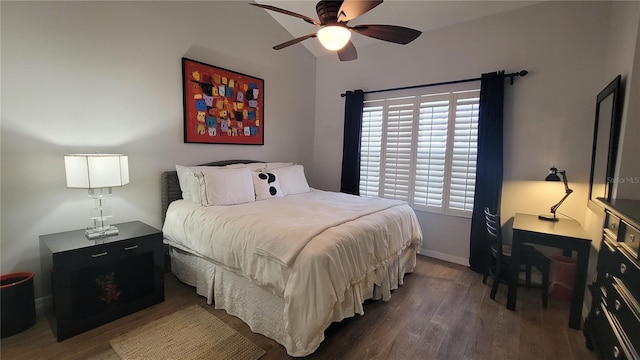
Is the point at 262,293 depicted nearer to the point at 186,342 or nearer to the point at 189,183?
the point at 186,342

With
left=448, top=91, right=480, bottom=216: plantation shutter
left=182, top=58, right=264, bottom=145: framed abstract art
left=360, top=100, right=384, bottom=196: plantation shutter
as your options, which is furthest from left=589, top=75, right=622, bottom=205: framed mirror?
left=182, top=58, right=264, bottom=145: framed abstract art

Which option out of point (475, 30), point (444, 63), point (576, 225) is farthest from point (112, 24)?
point (576, 225)

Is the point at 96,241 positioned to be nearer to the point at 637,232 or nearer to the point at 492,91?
the point at 637,232

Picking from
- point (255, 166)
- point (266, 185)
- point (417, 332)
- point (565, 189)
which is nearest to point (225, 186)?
point (266, 185)

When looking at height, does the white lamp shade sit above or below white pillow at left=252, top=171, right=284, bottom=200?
above

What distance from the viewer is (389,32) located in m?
2.16

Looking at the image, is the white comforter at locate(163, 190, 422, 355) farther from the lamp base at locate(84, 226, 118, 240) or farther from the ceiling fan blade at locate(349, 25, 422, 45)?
the ceiling fan blade at locate(349, 25, 422, 45)

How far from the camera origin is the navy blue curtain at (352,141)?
4047mm

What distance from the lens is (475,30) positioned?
127 inches

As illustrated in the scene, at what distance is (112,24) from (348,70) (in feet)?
9.30

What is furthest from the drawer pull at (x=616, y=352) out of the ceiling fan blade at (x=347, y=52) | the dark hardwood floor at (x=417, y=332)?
the ceiling fan blade at (x=347, y=52)

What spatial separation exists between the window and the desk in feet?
2.87

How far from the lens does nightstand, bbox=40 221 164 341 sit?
6.27 feet

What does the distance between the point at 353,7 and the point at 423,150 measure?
7.03 feet
